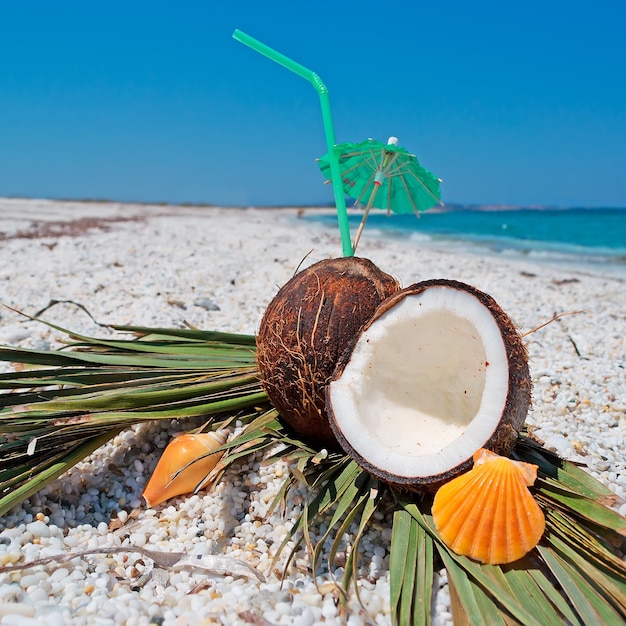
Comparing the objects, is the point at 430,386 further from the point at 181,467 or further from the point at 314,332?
the point at 181,467

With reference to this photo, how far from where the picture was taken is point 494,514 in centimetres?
190

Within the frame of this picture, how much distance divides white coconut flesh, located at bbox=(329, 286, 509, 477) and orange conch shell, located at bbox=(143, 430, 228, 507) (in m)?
0.72

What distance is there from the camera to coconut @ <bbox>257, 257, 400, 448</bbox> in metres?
2.50

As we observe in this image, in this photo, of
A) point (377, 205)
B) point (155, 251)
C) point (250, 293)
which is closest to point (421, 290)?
point (377, 205)

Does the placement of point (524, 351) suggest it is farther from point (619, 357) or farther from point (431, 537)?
point (619, 357)

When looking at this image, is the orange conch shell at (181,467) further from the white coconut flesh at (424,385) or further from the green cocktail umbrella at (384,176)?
the green cocktail umbrella at (384,176)

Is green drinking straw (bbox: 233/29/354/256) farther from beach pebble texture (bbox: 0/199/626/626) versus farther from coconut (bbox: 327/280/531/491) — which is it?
coconut (bbox: 327/280/531/491)

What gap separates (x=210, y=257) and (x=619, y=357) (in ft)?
19.5

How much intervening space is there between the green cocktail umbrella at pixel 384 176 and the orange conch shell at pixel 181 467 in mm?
1311

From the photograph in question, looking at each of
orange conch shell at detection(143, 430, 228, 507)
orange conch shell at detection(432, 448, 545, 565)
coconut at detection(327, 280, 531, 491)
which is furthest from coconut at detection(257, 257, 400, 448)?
orange conch shell at detection(432, 448, 545, 565)

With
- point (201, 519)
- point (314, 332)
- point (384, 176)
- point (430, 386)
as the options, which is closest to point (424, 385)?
point (430, 386)

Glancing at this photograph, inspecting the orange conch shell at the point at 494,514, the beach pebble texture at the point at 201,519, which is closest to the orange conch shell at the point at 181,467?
the beach pebble texture at the point at 201,519

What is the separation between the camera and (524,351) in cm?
214

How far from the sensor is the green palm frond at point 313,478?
70.4 inches
